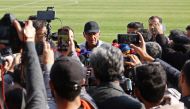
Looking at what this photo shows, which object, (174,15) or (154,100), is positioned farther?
(174,15)

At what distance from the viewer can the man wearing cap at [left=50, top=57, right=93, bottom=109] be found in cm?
311

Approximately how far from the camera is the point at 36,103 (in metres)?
2.99

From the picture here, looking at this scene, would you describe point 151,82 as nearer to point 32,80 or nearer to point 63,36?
point 32,80

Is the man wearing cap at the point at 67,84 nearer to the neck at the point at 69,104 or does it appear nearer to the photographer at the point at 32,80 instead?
the neck at the point at 69,104

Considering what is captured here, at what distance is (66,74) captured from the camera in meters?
3.15

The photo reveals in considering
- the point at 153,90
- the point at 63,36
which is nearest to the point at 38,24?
the point at 63,36

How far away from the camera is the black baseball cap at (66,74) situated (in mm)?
3135

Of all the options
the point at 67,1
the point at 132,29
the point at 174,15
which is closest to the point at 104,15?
the point at 174,15

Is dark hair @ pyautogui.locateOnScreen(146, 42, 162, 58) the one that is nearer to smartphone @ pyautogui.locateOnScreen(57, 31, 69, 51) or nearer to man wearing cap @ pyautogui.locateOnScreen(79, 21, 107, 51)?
smartphone @ pyautogui.locateOnScreen(57, 31, 69, 51)

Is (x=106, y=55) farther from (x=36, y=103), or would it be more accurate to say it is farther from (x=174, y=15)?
(x=174, y=15)

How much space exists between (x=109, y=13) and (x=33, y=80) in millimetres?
20796

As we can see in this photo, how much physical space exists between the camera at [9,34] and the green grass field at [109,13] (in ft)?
42.0

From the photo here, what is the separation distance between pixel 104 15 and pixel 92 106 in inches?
771

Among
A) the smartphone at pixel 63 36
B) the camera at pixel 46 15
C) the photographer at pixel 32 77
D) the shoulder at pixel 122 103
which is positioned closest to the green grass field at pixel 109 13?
the camera at pixel 46 15
